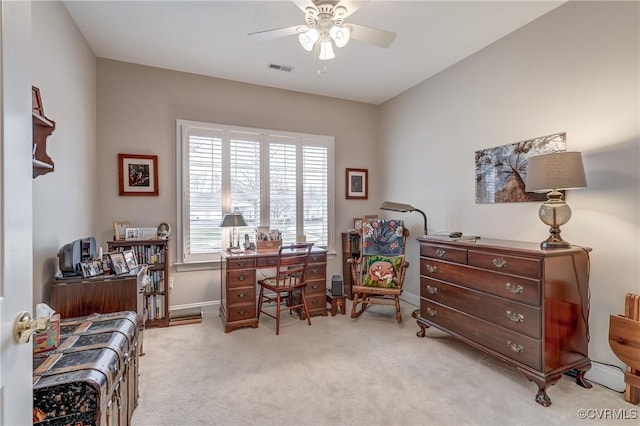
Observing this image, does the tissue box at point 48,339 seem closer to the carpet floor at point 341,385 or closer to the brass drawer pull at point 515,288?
the carpet floor at point 341,385

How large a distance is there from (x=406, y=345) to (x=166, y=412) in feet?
6.67

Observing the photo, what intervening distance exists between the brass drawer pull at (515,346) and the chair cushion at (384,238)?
5.37 feet

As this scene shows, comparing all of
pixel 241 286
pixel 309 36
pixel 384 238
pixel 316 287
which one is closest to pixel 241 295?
pixel 241 286

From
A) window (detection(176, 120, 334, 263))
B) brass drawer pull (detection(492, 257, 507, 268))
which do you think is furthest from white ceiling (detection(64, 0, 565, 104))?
brass drawer pull (detection(492, 257, 507, 268))

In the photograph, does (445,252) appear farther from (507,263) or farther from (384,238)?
(384,238)

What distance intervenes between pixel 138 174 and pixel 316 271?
2364 millimetres

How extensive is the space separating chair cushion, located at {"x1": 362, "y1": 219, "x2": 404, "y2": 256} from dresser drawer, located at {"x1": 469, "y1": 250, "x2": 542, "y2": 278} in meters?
1.27

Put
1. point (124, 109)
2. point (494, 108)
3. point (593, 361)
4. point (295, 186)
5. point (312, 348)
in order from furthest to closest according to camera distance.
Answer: point (295, 186), point (124, 109), point (494, 108), point (312, 348), point (593, 361)

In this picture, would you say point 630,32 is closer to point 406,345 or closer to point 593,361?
point 593,361

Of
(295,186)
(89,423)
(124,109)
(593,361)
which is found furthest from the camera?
(295,186)

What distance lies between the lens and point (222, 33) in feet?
9.45

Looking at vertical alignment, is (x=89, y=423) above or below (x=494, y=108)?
below

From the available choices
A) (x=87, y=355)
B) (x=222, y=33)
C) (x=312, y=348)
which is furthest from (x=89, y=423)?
(x=222, y=33)

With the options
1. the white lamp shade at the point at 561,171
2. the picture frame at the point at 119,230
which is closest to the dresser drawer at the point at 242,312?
the picture frame at the point at 119,230
